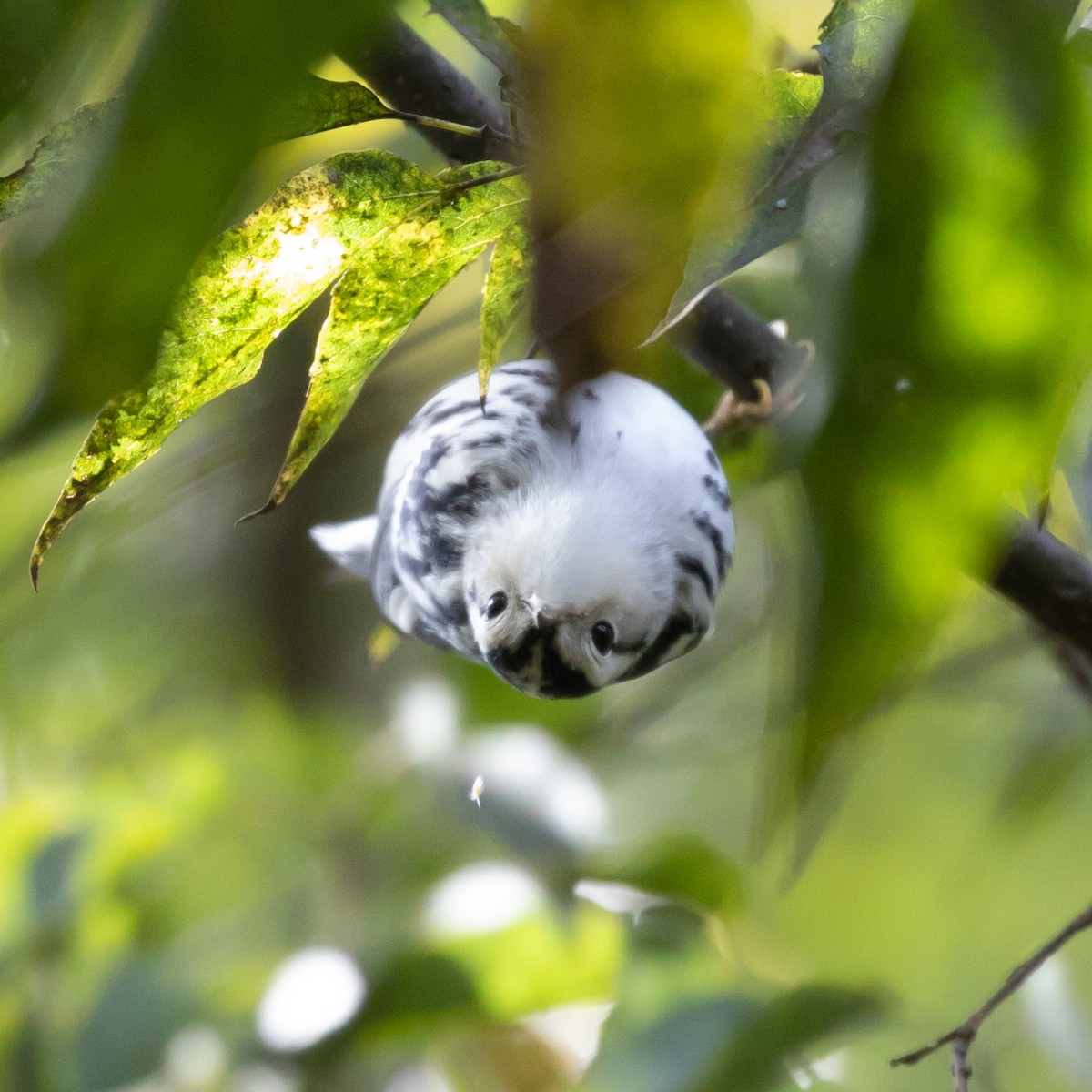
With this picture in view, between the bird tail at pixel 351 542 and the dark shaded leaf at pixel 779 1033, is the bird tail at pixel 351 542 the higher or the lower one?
the higher one

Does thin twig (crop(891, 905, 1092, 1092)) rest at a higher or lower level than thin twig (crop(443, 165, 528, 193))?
lower

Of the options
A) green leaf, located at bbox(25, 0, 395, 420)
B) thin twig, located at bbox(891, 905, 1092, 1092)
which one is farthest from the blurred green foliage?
thin twig, located at bbox(891, 905, 1092, 1092)

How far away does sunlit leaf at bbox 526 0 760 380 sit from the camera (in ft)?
0.66

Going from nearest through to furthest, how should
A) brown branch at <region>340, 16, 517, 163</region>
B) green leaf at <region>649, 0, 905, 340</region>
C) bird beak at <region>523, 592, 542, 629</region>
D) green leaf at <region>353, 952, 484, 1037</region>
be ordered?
green leaf at <region>649, 0, 905, 340</region>
brown branch at <region>340, 16, 517, 163</region>
bird beak at <region>523, 592, 542, 629</region>
green leaf at <region>353, 952, 484, 1037</region>

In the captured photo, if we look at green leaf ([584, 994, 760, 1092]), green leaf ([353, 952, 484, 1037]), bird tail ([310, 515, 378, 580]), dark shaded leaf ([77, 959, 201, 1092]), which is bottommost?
green leaf ([584, 994, 760, 1092])

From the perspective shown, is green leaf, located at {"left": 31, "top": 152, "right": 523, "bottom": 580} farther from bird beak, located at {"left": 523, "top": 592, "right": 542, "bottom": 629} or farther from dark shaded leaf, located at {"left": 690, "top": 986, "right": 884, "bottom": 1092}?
dark shaded leaf, located at {"left": 690, "top": 986, "right": 884, "bottom": 1092}

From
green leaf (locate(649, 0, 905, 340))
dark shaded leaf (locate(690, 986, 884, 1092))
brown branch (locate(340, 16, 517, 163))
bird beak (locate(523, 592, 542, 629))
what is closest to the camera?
green leaf (locate(649, 0, 905, 340))

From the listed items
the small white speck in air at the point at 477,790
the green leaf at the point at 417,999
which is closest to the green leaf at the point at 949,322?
the small white speck in air at the point at 477,790

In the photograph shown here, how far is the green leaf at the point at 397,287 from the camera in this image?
0.38 m

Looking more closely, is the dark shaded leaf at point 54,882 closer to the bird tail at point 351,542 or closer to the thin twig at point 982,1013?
the bird tail at point 351,542

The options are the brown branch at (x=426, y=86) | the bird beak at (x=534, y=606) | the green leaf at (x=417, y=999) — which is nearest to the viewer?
the brown branch at (x=426, y=86)

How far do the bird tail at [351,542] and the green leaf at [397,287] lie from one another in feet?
1.98

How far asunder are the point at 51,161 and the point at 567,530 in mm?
363

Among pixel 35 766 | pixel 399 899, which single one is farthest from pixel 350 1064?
pixel 35 766
